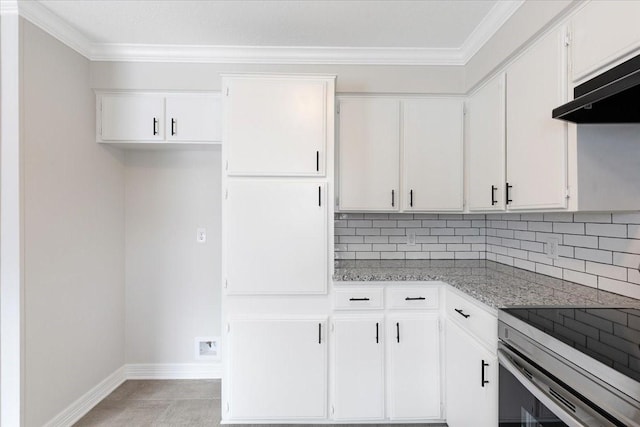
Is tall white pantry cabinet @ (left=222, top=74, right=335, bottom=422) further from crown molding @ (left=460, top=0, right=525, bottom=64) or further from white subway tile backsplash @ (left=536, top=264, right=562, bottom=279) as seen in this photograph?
white subway tile backsplash @ (left=536, top=264, right=562, bottom=279)

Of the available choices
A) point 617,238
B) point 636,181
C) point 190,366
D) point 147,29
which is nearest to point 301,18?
point 147,29

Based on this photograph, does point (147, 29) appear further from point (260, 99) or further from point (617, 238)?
point (617, 238)

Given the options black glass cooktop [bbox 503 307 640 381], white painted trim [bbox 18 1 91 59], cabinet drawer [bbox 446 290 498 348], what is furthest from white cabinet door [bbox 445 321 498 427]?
white painted trim [bbox 18 1 91 59]

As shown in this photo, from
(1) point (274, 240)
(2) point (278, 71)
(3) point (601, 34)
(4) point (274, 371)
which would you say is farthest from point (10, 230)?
(3) point (601, 34)

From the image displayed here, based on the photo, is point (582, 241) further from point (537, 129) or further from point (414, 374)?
point (414, 374)

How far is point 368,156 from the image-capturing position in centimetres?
250

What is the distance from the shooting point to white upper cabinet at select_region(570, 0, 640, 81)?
117 cm

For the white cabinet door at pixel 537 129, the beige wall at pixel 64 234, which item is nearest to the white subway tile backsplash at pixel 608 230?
the white cabinet door at pixel 537 129

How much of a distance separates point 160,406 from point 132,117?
6.97 feet

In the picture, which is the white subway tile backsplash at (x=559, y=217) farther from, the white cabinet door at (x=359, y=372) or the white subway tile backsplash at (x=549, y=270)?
the white cabinet door at (x=359, y=372)

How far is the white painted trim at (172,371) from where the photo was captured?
9.12 feet

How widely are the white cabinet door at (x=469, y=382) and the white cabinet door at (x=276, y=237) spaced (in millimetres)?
839

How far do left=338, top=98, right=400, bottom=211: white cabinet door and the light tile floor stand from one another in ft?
4.99

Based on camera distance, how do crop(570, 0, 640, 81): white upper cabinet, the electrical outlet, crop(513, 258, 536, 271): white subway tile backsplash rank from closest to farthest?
crop(570, 0, 640, 81): white upper cabinet, crop(513, 258, 536, 271): white subway tile backsplash, the electrical outlet
